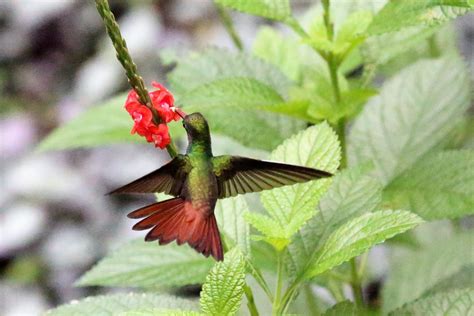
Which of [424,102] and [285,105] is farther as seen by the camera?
[424,102]

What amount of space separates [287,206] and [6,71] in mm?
3137

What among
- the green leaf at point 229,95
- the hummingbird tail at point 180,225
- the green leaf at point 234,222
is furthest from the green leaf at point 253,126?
the hummingbird tail at point 180,225

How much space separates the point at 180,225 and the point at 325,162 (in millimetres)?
225

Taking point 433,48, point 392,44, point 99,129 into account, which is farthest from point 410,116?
point 99,129

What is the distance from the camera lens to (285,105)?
0.94m

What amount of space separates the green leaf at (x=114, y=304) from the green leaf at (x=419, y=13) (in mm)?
364

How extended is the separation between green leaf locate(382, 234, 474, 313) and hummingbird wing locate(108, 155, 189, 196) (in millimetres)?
663

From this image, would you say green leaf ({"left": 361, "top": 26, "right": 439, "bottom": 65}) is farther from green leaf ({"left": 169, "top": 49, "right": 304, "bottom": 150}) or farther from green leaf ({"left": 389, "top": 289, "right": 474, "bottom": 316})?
green leaf ({"left": 389, "top": 289, "right": 474, "bottom": 316})

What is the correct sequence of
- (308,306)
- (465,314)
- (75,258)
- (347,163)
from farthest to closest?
(75,258)
(308,306)
(347,163)
(465,314)

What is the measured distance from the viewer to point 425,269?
127 centimetres

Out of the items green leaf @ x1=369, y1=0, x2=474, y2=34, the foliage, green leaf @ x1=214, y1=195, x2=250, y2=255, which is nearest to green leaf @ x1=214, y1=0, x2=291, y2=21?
the foliage

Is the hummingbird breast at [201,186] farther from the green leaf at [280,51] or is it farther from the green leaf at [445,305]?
the green leaf at [280,51]

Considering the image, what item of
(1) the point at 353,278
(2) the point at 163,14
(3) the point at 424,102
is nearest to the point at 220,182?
(1) the point at 353,278

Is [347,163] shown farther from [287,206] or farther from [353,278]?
[287,206]
